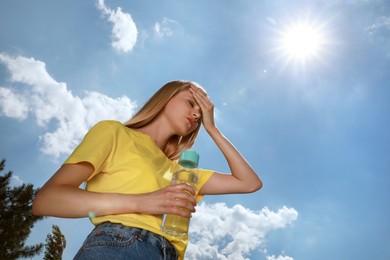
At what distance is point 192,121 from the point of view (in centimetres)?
287

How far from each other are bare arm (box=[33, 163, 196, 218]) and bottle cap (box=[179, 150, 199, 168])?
30 centimetres

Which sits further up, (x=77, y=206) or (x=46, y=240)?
(x=46, y=240)

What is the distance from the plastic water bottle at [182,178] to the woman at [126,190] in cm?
4

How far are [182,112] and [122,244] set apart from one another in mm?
1280

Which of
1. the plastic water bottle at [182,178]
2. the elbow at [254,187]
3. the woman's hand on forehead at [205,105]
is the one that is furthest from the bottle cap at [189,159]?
the elbow at [254,187]

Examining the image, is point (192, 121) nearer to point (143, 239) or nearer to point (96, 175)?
point (96, 175)

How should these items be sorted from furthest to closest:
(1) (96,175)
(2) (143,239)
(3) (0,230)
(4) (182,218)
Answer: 1. (3) (0,230)
2. (1) (96,175)
3. (4) (182,218)
4. (2) (143,239)

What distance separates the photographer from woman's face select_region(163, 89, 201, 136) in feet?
9.30

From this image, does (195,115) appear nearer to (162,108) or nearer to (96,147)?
(162,108)

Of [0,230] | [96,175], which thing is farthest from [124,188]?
[0,230]

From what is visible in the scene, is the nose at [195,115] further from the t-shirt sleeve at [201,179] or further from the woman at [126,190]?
the t-shirt sleeve at [201,179]

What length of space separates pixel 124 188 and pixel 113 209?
0.76ft

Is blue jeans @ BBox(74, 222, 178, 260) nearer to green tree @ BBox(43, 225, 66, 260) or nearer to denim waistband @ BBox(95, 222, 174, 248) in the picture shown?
denim waistband @ BBox(95, 222, 174, 248)

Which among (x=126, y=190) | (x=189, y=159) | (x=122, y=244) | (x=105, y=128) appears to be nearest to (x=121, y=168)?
(x=126, y=190)
